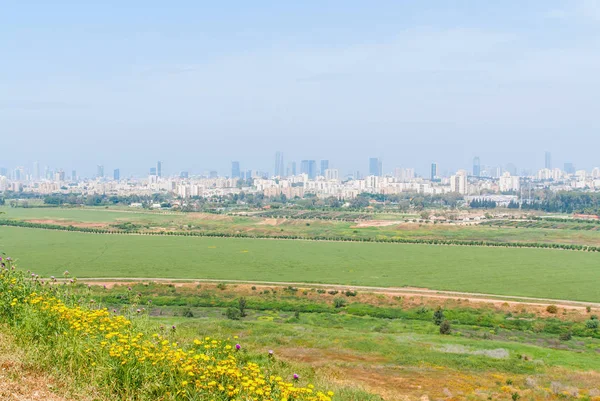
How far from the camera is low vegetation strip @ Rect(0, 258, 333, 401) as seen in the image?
4395 millimetres

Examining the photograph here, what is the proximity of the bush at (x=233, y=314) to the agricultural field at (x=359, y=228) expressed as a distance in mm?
31478

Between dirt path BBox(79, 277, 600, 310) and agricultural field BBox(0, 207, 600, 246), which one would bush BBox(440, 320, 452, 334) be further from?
agricultural field BBox(0, 207, 600, 246)

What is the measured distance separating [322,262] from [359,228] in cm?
2393

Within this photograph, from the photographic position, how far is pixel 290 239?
52.6 metres

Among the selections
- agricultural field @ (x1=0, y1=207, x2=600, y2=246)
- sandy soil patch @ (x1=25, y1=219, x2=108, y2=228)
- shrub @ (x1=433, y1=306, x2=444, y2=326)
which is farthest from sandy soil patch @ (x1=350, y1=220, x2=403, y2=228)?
shrub @ (x1=433, y1=306, x2=444, y2=326)

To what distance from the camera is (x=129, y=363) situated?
460 centimetres

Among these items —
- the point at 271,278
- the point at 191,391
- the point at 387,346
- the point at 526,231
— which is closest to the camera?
the point at 191,391

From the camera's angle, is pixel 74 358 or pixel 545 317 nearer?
pixel 74 358

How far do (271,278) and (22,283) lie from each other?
83.1 ft

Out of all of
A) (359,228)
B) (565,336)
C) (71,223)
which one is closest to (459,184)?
(359,228)

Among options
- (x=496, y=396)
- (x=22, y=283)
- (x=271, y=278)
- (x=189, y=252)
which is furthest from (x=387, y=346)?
(x=189, y=252)

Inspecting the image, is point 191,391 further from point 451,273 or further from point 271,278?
point 451,273

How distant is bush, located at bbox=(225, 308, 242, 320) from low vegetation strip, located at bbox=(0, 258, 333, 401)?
1572 centimetres

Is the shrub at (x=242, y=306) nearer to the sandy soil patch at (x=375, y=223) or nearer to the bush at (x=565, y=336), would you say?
the bush at (x=565, y=336)
